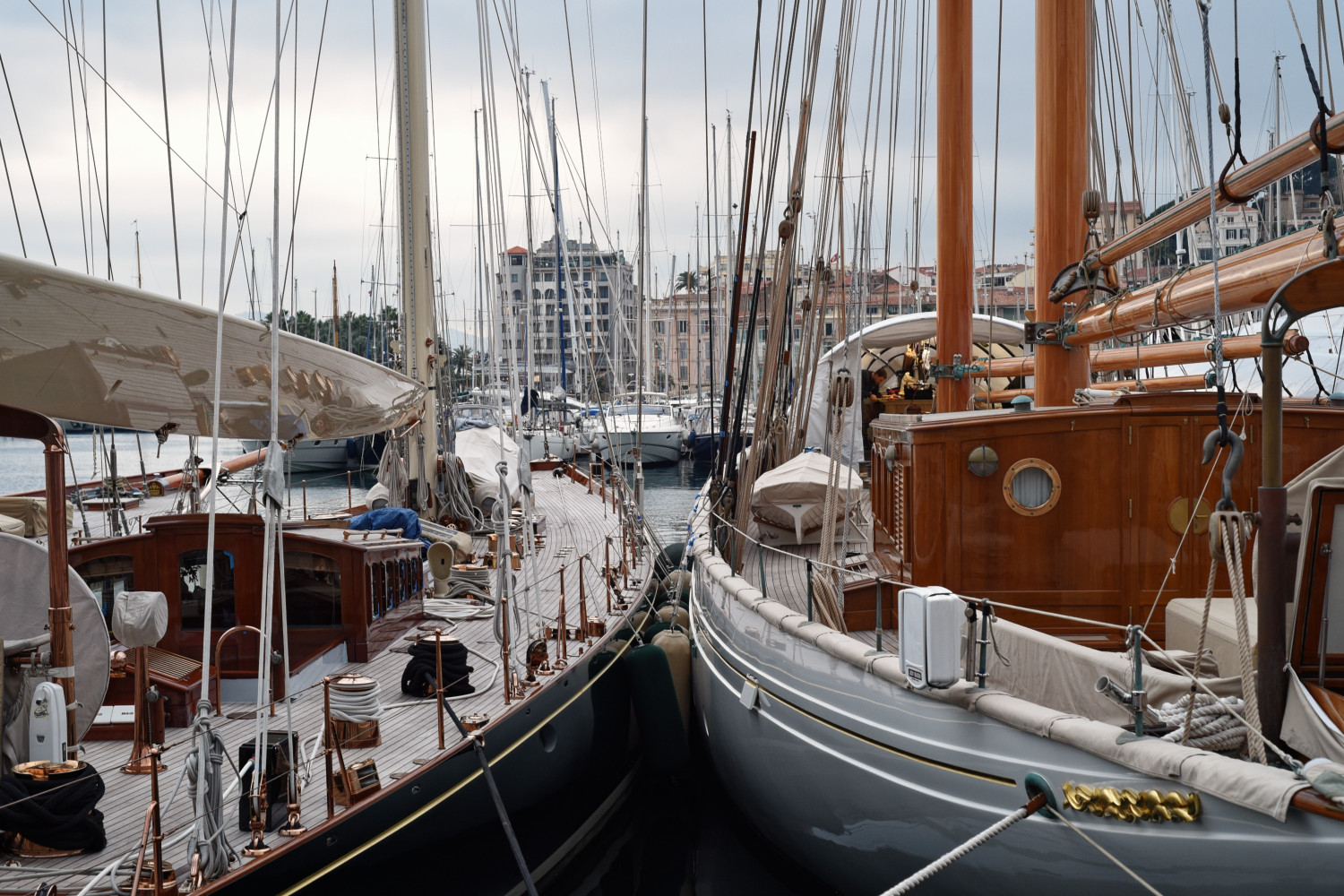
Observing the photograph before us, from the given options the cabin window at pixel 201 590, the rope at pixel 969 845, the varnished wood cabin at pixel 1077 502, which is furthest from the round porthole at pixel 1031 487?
the cabin window at pixel 201 590

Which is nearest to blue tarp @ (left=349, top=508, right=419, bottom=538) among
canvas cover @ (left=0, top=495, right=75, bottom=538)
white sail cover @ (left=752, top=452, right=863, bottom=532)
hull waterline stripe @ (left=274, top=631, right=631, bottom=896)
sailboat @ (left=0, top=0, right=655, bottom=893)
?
sailboat @ (left=0, top=0, right=655, bottom=893)

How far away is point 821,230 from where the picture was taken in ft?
31.4

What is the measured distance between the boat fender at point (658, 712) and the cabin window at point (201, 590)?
3.60m

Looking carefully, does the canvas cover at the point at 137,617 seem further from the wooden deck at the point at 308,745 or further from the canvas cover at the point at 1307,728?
the canvas cover at the point at 1307,728

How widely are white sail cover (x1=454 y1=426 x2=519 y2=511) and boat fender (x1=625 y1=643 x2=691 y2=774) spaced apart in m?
4.23

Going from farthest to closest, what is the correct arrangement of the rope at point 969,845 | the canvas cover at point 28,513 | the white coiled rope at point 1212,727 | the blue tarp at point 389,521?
the canvas cover at point 28,513, the blue tarp at point 389,521, the white coiled rope at point 1212,727, the rope at point 969,845

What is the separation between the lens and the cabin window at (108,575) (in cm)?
766

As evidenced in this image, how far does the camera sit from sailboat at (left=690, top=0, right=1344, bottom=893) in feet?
12.8

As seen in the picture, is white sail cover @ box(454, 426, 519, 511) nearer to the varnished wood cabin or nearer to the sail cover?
the sail cover

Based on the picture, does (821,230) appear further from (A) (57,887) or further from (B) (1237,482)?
(A) (57,887)

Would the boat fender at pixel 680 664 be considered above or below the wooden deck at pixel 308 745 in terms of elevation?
below

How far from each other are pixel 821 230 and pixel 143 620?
21.2ft

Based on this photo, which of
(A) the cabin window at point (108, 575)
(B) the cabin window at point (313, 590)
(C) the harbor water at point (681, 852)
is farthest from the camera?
(B) the cabin window at point (313, 590)

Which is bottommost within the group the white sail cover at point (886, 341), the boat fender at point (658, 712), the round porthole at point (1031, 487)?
the boat fender at point (658, 712)
